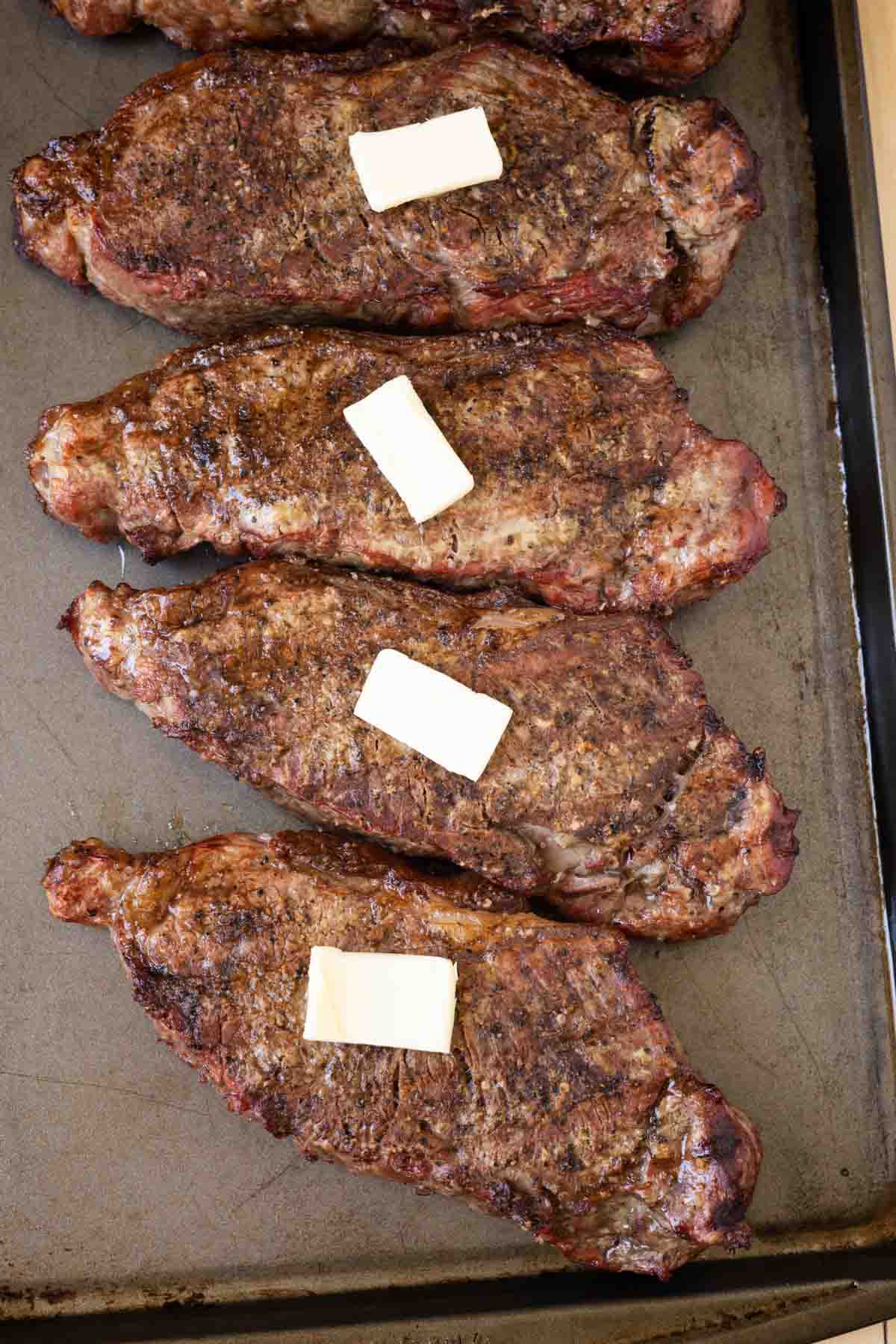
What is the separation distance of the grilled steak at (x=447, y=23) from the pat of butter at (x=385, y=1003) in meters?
2.58

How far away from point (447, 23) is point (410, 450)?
52.4 inches

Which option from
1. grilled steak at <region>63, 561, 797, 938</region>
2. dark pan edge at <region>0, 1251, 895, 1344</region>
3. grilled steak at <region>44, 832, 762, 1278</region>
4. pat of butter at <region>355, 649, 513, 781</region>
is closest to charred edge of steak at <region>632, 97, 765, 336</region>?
grilled steak at <region>63, 561, 797, 938</region>

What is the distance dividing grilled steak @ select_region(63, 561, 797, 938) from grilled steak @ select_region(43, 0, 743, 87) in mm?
1603

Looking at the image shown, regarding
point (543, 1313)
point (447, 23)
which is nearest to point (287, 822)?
point (543, 1313)

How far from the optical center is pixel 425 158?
3.42 m

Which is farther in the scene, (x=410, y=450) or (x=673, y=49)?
(x=673, y=49)

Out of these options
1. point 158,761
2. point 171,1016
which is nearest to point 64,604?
point 158,761

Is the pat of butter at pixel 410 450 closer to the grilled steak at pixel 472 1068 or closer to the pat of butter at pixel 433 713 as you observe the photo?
the pat of butter at pixel 433 713

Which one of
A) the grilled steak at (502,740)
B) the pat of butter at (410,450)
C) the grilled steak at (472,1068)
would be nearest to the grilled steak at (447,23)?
the pat of butter at (410,450)

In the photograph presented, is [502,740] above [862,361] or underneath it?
underneath

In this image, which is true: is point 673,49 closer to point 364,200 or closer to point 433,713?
point 364,200

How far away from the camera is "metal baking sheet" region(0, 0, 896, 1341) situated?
11.0ft

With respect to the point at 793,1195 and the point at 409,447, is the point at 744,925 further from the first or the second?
the point at 409,447

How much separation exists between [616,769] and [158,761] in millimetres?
1273
